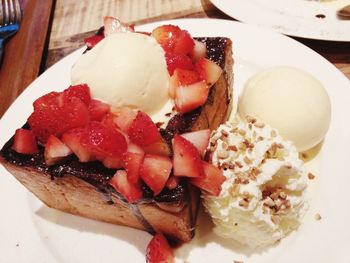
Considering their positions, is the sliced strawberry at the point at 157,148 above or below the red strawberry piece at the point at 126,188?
above

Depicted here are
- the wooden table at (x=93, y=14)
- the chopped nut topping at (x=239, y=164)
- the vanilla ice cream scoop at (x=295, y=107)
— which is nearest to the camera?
the chopped nut topping at (x=239, y=164)

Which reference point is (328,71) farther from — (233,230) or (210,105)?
(233,230)

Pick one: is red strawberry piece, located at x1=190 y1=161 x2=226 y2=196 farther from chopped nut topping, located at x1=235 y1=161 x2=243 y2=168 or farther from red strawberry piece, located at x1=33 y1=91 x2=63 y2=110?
red strawberry piece, located at x1=33 y1=91 x2=63 y2=110

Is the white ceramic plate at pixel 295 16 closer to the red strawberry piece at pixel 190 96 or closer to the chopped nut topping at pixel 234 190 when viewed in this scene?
the red strawberry piece at pixel 190 96

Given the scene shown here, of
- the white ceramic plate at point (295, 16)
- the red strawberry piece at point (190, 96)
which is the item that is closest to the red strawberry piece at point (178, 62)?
the red strawberry piece at point (190, 96)

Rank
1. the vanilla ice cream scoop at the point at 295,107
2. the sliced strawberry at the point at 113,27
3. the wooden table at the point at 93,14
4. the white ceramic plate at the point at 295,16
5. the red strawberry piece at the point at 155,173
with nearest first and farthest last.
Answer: the red strawberry piece at the point at 155,173, the vanilla ice cream scoop at the point at 295,107, the sliced strawberry at the point at 113,27, the white ceramic plate at the point at 295,16, the wooden table at the point at 93,14

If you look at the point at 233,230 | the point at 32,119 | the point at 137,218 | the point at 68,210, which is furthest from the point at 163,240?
the point at 32,119

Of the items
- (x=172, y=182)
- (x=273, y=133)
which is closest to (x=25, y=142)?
(x=172, y=182)
